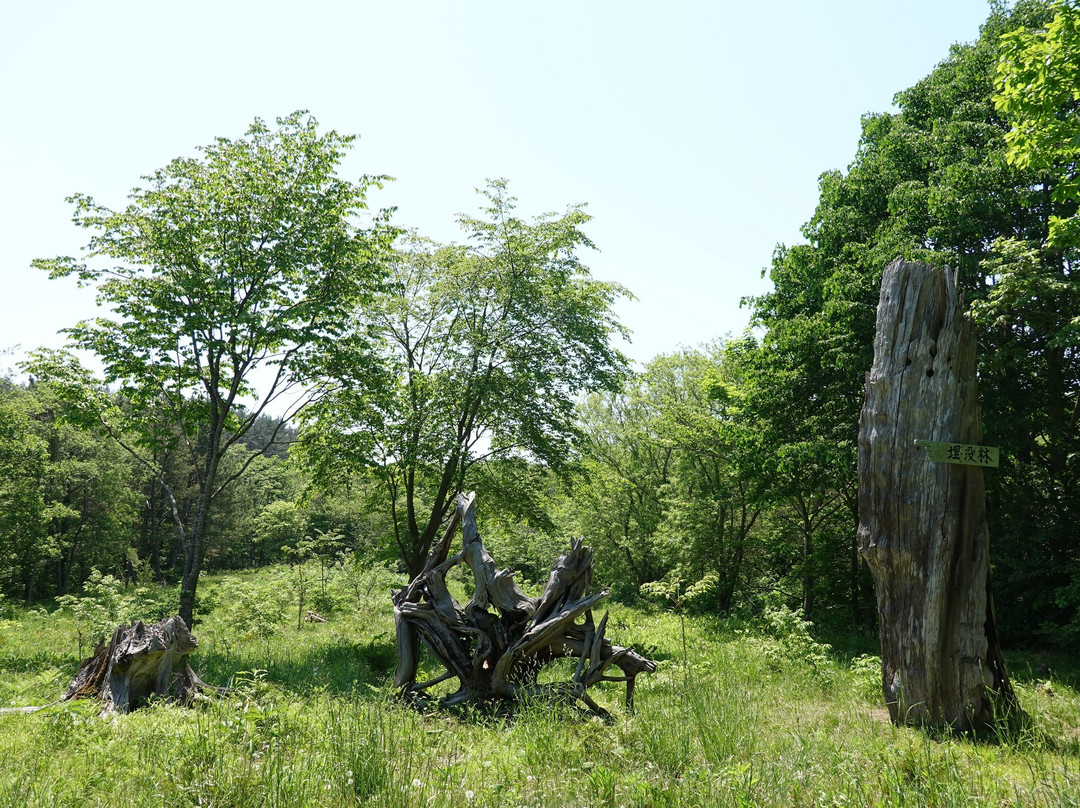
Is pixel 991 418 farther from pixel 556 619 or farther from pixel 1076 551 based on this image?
pixel 556 619

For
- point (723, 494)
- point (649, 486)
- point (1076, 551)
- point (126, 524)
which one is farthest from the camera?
point (126, 524)

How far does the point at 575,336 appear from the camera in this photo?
1459 cm

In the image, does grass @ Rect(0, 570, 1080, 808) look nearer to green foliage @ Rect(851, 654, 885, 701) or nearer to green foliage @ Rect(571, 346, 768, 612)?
green foliage @ Rect(851, 654, 885, 701)

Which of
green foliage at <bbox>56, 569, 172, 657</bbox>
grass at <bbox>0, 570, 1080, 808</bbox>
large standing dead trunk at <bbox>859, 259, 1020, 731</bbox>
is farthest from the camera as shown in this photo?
green foliage at <bbox>56, 569, 172, 657</bbox>

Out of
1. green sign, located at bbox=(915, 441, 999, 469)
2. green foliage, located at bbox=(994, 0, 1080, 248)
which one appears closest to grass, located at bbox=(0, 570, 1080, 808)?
green sign, located at bbox=(915, 441, 999, 469)

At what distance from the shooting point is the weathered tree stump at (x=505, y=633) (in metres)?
6.95

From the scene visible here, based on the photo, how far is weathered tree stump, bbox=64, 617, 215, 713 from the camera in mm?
7312

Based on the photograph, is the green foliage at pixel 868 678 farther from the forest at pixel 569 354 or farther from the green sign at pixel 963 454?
the green sign at pixel 963 454

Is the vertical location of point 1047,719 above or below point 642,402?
below

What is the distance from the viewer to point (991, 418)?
1037cm

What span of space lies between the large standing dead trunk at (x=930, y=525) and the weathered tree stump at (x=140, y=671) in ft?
25.7

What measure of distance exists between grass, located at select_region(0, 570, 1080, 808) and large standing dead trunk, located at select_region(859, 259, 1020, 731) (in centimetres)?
48

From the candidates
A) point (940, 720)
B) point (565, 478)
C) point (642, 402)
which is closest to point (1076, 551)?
point (940, 720)

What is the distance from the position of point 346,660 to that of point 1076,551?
1377 cm
